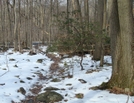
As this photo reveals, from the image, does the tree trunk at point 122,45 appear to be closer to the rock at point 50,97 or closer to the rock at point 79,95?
the rock at point 79,95

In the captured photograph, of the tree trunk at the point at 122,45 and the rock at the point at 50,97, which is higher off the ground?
the tree trunk at the point at 122,45

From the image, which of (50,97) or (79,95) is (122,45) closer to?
(79,95)

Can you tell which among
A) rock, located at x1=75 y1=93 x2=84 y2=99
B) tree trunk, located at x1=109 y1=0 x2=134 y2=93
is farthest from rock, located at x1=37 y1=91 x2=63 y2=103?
tree trunk, located at x1=109 y1=0 x2=134 y2=93

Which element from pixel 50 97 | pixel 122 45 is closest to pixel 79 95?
pixel 50 97

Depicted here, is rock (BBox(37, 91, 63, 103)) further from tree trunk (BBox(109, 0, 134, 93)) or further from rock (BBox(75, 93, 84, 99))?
tree trunk (BBox(109, 0, 134, 93))

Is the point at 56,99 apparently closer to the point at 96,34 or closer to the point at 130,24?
the point at 130,24

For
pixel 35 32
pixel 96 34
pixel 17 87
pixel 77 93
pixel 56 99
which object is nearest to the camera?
pixel 56 99

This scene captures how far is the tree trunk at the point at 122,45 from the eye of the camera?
7.02m

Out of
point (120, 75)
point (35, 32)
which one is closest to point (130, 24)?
point (120, 75)

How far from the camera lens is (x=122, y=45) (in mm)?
7242

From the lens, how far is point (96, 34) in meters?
11.5

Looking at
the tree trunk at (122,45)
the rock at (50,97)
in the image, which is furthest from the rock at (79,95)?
the tree trunk at (122,45)

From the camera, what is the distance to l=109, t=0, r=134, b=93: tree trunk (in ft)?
23.0

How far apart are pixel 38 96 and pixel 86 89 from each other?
5.63 ft
